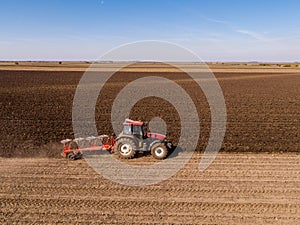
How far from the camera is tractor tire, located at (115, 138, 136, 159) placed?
12594 millimetres

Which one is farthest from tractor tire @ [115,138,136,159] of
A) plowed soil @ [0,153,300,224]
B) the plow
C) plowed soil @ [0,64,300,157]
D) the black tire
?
plowed soil @ [0,64,300,157]

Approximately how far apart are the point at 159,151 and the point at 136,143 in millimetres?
1009

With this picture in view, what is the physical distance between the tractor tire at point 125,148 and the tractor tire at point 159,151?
82 cm

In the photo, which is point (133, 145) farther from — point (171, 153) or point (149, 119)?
point (149, 119)

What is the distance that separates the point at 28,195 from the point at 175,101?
2060 centimetres

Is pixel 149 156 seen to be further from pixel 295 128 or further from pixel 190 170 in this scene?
pixel 295 128

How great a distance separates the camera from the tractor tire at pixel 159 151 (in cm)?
1264

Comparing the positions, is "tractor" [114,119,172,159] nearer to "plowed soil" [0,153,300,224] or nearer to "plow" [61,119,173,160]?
"plow" [61,119,173,160]

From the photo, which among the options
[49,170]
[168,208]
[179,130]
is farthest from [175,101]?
[168,208]

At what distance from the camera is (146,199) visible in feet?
31.4

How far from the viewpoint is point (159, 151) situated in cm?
1278

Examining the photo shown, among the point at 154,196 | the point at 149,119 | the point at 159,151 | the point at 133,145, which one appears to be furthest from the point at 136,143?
the point at 149,119

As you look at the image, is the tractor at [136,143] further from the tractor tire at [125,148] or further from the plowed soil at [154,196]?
the plowed soil at [154,196]

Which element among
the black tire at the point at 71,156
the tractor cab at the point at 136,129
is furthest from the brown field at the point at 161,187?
the tractor cab at the point at 136,129
